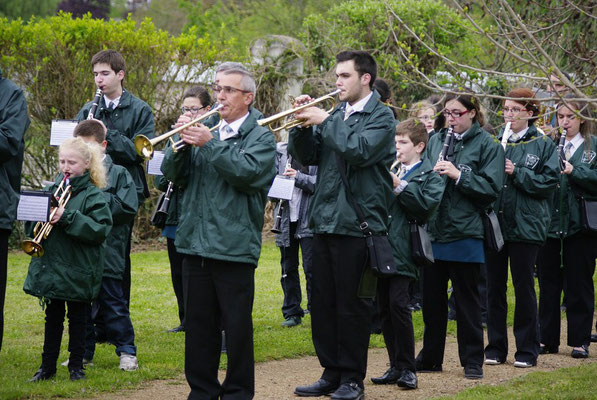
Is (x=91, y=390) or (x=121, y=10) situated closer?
(x=91, y=390)

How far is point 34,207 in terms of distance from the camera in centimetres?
596

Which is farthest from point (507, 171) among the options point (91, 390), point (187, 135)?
point (91, 390)

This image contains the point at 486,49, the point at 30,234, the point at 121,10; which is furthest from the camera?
the point at 121,10

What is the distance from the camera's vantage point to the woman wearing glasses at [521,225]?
754 cm

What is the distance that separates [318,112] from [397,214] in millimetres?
1292

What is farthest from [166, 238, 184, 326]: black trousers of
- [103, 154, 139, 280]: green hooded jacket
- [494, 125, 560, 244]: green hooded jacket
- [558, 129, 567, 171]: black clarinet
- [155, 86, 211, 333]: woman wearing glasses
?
[558, 129, 567, 171]: black clarinet

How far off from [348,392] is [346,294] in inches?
26.4

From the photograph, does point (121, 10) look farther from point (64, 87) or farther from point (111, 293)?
point (111, 293)

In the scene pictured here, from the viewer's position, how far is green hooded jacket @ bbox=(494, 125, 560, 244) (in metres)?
7.52

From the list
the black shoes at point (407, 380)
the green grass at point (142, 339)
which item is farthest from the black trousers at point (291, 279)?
the black shoes at point (407, 380)

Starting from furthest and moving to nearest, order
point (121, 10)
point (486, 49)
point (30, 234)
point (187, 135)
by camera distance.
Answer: point (121, 10) < point (486, 49) < point (30, 234) < point (187, 135)

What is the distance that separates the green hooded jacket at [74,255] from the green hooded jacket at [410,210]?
2.16 meters

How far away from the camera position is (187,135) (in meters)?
5.31

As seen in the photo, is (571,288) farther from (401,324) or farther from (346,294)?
(346,294)
